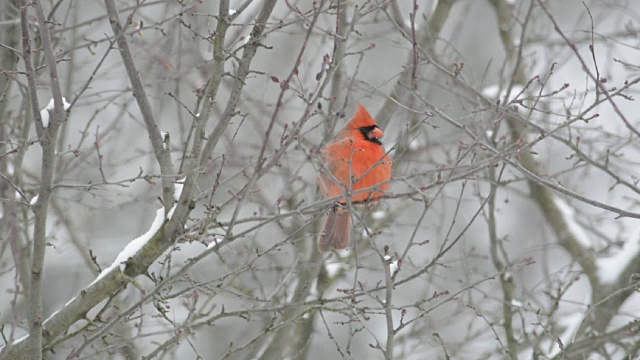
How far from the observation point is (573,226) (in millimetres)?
6262

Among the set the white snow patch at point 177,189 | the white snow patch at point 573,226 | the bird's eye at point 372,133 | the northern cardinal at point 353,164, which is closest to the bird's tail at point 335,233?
the northern cardinal at point 353,164

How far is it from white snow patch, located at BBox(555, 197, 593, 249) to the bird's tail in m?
1.88

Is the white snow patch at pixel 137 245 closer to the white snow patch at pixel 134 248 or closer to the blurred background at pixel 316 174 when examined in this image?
the white snow patch at pixel 134 248

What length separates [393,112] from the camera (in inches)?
242

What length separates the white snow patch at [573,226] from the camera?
6.20m

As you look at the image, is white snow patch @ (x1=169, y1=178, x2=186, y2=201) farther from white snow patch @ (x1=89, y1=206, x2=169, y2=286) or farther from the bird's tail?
the bird's tail

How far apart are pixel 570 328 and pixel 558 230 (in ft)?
2.75

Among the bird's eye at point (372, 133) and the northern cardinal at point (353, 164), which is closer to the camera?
the northern cardinal at point (353, 164)

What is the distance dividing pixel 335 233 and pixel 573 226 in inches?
78.8

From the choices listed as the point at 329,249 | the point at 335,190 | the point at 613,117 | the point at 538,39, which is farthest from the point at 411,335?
Result: the point at 613,117

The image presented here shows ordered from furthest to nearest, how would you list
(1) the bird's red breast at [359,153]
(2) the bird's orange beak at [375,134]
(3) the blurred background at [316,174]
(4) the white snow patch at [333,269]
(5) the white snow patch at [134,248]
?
(4) the white snow patch at [333,269]
(2) the bird's orange beak at [375,134]
(1) the bird's red breast at [359,153]
(5) the white snow patch at [134,248]
(3) the blurred background at [316,174]

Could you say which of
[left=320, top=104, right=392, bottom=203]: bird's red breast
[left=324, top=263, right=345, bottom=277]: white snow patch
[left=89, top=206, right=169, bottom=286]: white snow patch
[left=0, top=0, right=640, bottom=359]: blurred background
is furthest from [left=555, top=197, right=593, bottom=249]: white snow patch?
[left=89, top=206, right=169, bottom=286]: white snow patch

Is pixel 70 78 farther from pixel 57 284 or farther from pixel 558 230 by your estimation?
pixel 57 284

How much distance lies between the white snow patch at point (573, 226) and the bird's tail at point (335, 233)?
73.9 inches
